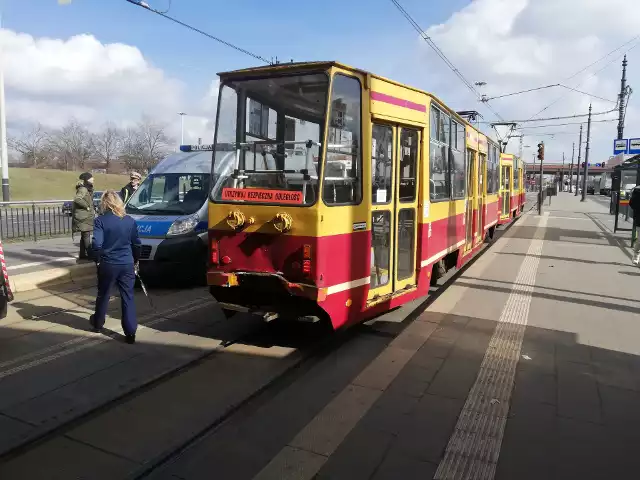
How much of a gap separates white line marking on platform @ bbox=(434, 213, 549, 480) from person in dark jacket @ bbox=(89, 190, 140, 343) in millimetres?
3679

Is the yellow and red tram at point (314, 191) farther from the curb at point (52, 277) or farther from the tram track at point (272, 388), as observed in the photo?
the curb at point (52, 277)

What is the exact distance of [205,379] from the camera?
465 cm

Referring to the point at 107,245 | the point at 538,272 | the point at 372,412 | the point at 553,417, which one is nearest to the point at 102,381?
the point at 107,245

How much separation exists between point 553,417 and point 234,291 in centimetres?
337

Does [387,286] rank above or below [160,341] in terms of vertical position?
above

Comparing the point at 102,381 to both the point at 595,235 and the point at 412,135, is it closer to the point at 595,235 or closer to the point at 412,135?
the point at 412,135

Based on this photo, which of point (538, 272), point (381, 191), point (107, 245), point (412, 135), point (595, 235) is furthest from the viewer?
point (595, 235)

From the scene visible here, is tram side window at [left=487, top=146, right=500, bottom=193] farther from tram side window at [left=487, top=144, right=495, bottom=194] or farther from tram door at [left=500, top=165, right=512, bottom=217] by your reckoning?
tram door at [left=500, top=165, right=512, bottom=217]

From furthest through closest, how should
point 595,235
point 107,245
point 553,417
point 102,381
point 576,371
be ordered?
point 595,235 → point 107,245 → point 576,371 → point 102,381 → point 553,417

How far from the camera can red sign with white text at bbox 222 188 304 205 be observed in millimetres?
4938

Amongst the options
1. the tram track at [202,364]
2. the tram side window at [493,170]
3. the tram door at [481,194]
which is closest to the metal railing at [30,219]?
the tram track at [202,364]

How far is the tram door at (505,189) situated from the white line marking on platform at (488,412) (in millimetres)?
11371

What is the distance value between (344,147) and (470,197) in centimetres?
605

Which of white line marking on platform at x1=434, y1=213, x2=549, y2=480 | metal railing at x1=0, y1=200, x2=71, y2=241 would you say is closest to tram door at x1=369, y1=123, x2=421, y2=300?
white line marking on platform at x1=434, y1=213, x2=549, y2=480
